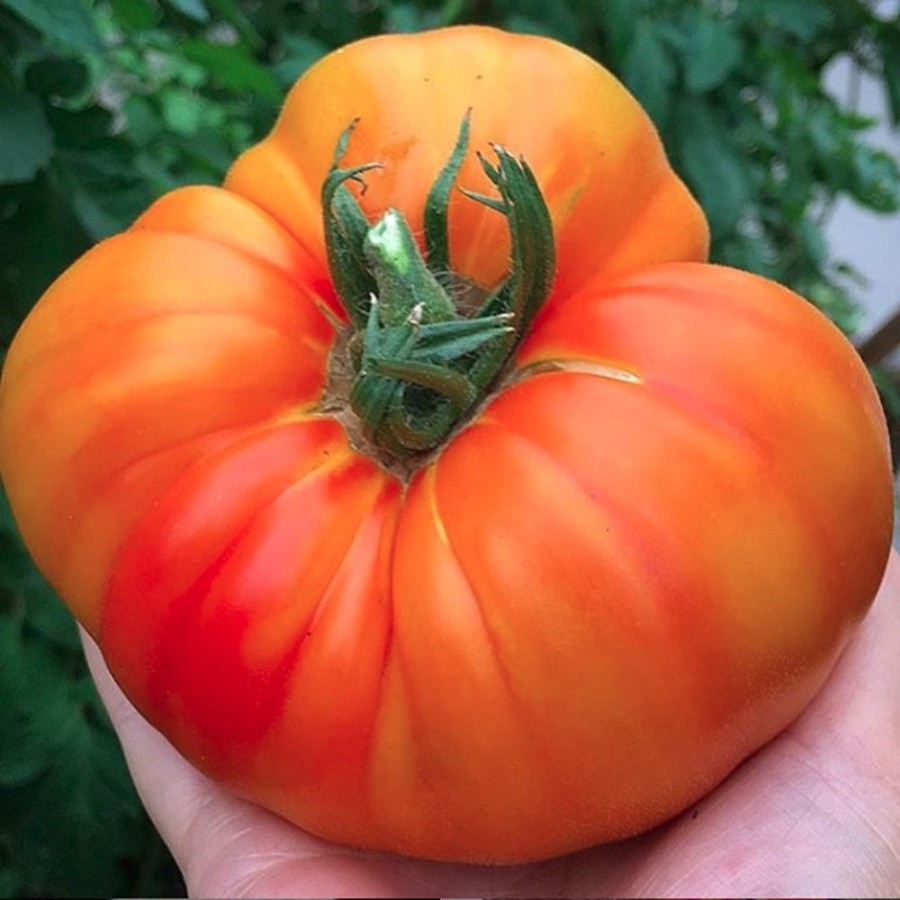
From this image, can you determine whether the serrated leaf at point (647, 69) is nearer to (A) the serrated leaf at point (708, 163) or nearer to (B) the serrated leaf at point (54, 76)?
(A) the serrated leaf at point (708, 163)

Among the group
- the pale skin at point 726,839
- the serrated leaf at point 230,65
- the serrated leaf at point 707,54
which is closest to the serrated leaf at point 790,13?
the serrated leaf at point 707,54

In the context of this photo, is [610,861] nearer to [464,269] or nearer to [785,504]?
[785,504]

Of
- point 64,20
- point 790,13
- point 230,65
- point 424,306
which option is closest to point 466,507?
point 424,306

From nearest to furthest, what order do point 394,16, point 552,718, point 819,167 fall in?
point 552,718 → point 394,16 → point 819,167

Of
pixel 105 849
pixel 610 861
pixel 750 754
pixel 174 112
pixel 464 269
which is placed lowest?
pixel 105 849

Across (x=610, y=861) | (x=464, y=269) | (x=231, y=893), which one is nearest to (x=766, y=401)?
(x=464, y=269)

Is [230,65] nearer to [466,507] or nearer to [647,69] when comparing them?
[647,69]
